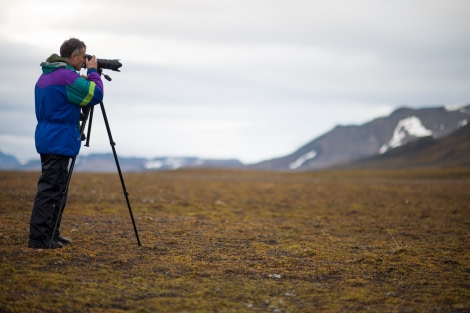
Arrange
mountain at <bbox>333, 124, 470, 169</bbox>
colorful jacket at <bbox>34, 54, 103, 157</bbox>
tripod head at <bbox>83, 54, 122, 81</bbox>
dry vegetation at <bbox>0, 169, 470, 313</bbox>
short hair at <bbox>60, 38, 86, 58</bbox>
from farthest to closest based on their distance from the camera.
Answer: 1. mountain at <bbox>333, 124, 470, 169</bbox>
2. tripod head at <bbox>83, 54, 122, 81</bbox>
3. short hair at <bbox>60, 38, 86, 58</bbox>
4. colorful jacket at <bbox>34, 54, 103, 157</bbox>
5. dry vegetation at <bbox>0, 169, 470, 313</bbox>

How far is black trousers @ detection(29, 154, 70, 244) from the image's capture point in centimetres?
700

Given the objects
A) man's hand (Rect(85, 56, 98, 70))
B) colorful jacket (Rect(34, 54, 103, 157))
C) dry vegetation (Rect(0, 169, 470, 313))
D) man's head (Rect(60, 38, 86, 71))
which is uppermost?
man's head (Rect(60, 38, 86, 71))

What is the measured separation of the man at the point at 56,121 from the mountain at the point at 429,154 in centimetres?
14699

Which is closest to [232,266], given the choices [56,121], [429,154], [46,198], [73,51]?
[46,198]

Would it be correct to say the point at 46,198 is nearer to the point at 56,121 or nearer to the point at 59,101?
the point at 56,121

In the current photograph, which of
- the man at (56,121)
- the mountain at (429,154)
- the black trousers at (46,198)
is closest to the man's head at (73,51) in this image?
the man at (56,121)

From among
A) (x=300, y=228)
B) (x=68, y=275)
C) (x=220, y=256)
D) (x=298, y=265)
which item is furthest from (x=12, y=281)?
(x=300, y=228)

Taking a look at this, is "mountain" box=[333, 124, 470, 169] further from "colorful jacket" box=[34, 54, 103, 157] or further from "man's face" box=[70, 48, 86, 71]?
"colorful jacket" box=[34, 54, 103, 157]

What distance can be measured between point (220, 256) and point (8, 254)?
10.4 ft

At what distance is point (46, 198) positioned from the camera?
23.1 ft

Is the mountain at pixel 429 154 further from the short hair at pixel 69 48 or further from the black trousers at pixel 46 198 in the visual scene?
the black trousers at pixel 46 198

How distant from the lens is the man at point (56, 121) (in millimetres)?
6918

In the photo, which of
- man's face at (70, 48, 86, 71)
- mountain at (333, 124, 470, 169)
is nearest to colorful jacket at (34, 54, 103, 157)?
man's face at (70, 48, 86, 71)

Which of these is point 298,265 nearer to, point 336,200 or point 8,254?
point 8,254
